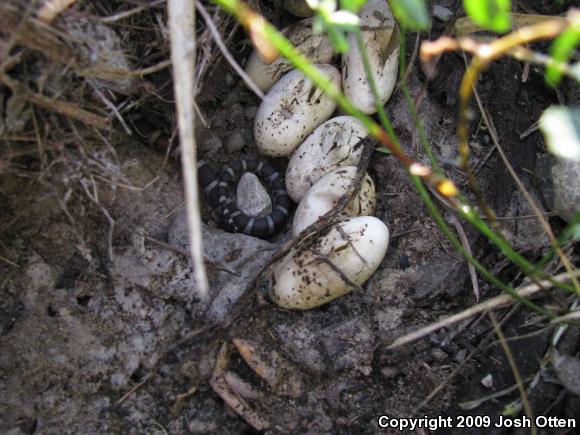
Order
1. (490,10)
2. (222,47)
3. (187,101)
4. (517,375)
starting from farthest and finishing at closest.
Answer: (517,375), (222,47), (187,101), (490,10)

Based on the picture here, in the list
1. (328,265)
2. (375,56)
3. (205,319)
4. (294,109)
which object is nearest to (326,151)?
(294,109)

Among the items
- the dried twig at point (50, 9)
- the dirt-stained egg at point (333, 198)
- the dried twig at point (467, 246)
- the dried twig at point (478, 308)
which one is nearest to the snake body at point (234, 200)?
the dirt-stained egg at point (333, 198)

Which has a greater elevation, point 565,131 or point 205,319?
point 565,131

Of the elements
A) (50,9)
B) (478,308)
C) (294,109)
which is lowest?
(478,308)

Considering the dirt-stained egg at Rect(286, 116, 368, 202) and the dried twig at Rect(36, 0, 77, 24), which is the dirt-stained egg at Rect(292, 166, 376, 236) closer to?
the dirt-stained egg at Rect(286, 116, 368, 202)

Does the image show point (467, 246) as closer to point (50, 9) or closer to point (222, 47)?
point (222, 47)

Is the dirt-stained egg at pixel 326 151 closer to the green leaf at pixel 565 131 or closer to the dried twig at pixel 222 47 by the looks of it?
the dried twig at pixel 222 47

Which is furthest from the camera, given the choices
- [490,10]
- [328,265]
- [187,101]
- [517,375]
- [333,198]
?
[333,198]
